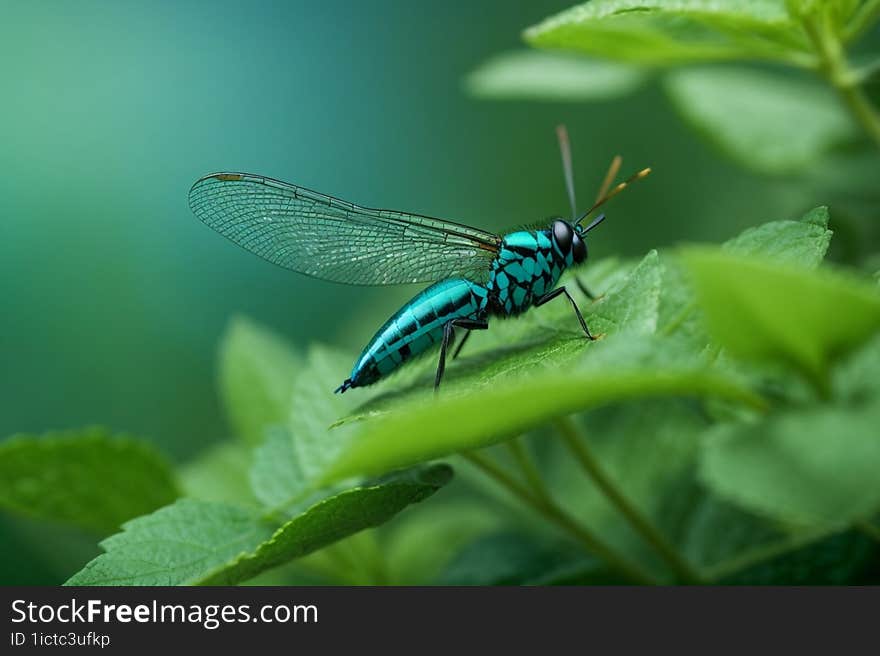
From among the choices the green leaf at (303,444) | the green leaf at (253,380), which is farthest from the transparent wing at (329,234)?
the green leaf at (303,444)

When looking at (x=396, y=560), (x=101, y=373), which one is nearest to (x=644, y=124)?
(x=396, y=560)

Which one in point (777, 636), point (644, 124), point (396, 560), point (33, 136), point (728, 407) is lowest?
point (777, 636)

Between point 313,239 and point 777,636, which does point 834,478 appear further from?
point 313,239

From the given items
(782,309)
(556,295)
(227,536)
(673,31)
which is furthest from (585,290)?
(782,309)

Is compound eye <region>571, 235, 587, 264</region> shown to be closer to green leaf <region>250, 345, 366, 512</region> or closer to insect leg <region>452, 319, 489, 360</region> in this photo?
insect leg <region>452, 319, 489, 360</region>

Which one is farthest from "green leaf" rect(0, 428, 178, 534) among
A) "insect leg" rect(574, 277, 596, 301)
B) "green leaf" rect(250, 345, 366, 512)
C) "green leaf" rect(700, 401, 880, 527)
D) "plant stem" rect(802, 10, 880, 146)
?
"plant stem" rect(802, 10, 880, 146)
